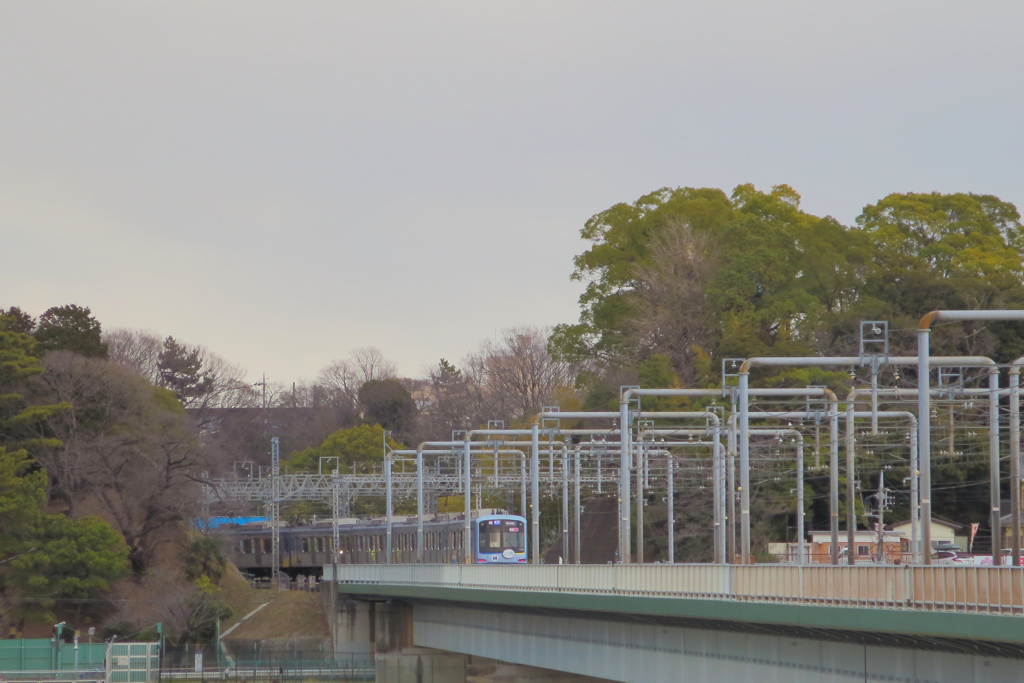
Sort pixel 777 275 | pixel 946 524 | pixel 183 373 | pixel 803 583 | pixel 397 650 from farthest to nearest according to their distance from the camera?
pixel 183 373 < pixel 777 275 < pixel 946 524 < pixel 397 650 < pixel 803 583

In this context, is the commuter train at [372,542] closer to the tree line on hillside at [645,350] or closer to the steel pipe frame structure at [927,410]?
the tree line on hillside at [645,350]

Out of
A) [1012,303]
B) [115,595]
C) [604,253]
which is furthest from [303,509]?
[1012,303]

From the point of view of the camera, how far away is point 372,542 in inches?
3088

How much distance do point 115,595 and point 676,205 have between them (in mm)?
42324

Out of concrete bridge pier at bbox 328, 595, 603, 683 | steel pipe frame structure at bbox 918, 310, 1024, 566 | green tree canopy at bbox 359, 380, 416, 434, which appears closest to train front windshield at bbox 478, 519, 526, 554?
concrete bridge pier at bbox 328, 595, 603, 683

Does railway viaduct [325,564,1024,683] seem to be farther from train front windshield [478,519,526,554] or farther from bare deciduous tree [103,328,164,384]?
bare deciduous tree [103,328,164,384]

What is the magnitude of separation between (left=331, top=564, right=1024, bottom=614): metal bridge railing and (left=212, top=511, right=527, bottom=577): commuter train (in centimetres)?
1756

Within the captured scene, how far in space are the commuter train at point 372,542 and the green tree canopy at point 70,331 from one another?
41.5ft

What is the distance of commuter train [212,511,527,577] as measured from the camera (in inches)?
2343

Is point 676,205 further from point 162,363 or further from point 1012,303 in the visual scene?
point 162,363

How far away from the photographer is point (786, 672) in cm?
2419

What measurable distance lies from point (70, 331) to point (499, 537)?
31749 millimetres

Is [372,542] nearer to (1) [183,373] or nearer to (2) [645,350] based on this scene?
(2) [645,350]

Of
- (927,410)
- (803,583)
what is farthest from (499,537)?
(927,410)
